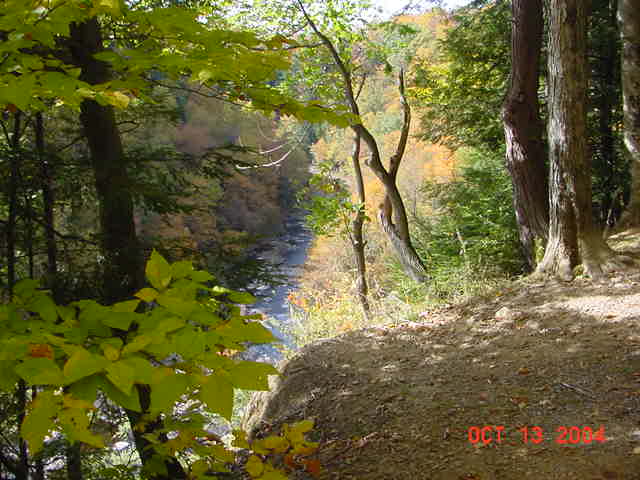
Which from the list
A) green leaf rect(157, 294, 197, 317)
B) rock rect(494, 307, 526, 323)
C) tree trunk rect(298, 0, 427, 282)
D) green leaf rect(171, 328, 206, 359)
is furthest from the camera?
tree trunk rect(298, 0, 427, 282)

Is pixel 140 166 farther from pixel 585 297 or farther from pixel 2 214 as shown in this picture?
pixel 585 297

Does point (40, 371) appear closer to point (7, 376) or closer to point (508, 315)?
point (7, 376)

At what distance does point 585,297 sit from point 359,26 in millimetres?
6517

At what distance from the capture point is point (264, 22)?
339 inches

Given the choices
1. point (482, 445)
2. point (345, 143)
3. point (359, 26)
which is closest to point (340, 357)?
point (482, 445)

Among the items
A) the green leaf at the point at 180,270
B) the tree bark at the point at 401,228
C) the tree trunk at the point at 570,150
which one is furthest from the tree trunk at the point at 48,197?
the tree bark at the point at 401,228

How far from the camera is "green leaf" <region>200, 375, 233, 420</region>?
94 cm

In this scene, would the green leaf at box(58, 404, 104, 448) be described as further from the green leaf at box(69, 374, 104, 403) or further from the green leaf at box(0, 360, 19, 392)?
the green leaf at box(0, 360, 19, 392)

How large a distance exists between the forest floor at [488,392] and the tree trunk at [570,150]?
33 centimetres

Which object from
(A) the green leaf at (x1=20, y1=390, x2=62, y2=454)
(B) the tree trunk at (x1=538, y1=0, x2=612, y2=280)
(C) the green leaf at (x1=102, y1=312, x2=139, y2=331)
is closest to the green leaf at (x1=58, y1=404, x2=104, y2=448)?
(A) the green leaf at (x1=20, y1=390, x2=62, y2=454)

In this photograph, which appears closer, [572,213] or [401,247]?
[572,213]

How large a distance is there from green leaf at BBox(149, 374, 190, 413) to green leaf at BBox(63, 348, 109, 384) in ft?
0.39

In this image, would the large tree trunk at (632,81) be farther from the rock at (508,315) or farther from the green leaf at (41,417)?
the green leaf at (41,417)

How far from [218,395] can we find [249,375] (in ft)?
0.26
